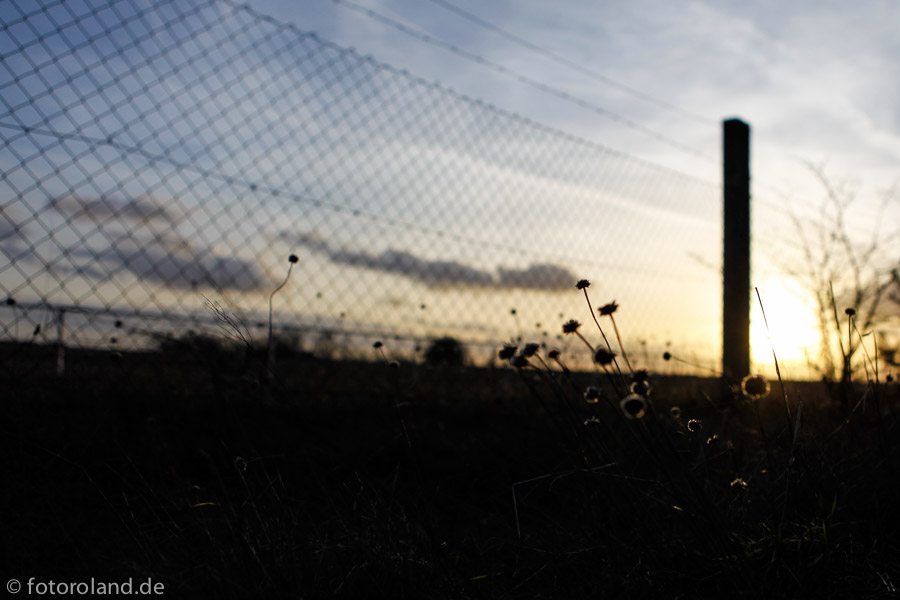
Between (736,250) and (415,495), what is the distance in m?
3.63

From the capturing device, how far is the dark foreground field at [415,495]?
1.39m

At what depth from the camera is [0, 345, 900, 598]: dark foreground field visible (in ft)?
4.57

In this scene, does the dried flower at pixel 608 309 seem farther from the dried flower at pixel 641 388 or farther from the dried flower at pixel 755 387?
the dried flower at pixel 755 387

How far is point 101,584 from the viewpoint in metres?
1.37

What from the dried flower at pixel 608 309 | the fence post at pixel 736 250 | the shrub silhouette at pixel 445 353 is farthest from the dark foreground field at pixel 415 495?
the fence post at pixel 736 250


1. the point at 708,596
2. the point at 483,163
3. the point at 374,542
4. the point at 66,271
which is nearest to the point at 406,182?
the point at 483,163

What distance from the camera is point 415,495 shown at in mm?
2359

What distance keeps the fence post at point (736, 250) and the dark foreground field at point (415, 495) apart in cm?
106

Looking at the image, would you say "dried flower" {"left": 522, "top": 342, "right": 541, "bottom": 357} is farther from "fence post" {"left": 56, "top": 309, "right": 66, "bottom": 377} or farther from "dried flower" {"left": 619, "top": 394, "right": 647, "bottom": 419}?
"fence post" {"left": 56, "top": 309, "right": 66, "bottom": 377}

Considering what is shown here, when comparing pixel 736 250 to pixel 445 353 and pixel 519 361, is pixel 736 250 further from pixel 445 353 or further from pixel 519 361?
pixel 519 361

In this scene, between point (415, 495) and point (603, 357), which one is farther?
point (415, 495)

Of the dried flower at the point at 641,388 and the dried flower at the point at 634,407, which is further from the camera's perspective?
the dried flower at the point at 641,388

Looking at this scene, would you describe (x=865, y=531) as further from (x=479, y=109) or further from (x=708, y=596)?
(x=479, y=109)

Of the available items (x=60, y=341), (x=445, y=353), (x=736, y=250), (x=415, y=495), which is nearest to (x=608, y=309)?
(x=415, y=495)
